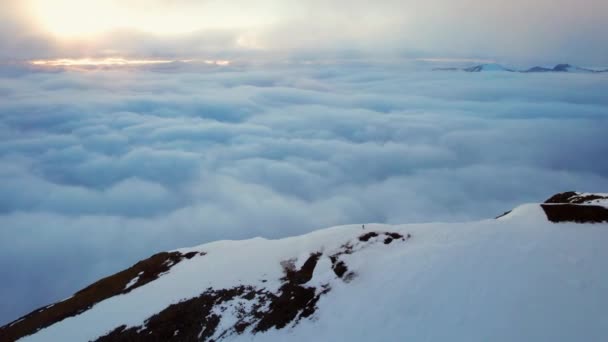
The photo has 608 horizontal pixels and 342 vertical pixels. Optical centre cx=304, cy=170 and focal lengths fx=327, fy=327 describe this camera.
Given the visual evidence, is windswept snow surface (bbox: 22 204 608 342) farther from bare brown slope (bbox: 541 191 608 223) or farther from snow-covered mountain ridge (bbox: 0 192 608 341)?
bare brown slope (bbox: 541 191 608 223)

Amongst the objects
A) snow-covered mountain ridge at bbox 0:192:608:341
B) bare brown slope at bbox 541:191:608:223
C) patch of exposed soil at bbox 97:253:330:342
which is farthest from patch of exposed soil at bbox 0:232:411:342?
bare brown slope at bbox 541:191:608:223

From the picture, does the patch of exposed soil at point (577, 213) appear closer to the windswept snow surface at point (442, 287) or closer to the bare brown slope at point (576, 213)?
the bare brown slope at point (576, 213)

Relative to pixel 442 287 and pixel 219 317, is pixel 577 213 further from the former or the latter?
pixel 219 317

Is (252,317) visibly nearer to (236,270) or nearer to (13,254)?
(236,270)

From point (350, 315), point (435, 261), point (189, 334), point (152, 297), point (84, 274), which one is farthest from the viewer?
point (84, 274)

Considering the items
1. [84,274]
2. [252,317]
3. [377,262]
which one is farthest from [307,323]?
[84,274]

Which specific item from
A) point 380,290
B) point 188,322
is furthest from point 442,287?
point 188,322
